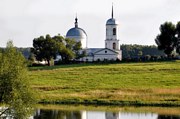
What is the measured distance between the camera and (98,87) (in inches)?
3364

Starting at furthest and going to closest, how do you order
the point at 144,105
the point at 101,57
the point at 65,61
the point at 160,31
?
the point at 101,57
the point at 160,31
the point at 65,61
the point at 144,105

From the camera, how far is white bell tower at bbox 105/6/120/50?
564ft

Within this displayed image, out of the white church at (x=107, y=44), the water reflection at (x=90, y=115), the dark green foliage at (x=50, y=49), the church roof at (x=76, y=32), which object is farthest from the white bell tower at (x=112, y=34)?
the water reflection at (x=90, y=115)

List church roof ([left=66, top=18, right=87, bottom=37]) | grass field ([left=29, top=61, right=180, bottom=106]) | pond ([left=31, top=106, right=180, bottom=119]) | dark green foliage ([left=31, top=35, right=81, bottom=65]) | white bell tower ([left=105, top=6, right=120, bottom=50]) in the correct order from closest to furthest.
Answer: pond ([left=31, top=106, right=180, bottom=119]) < grass field ([left=29, top=61, right=180, bottom=106]) < dark green foliage ([left=31, top=35, right=81, bottom=65]) < white bell tower ([left=105, top=6, right=120, bottom=50]) < church roof ([left=66, top=18, right=87, bottom=37])

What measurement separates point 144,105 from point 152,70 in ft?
129

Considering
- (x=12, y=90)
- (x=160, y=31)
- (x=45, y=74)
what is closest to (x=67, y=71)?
(x=45, y=74)

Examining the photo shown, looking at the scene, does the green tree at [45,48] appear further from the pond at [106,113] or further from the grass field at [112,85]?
the pond at [106,113]

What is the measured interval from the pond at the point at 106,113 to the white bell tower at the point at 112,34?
105 meters

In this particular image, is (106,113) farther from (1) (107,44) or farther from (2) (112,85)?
(1) (107,44)

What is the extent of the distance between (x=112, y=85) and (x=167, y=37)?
66.3 metres

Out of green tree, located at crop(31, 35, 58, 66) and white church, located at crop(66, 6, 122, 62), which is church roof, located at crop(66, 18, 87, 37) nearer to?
white church, located at crop(66, 6, 122, 62)

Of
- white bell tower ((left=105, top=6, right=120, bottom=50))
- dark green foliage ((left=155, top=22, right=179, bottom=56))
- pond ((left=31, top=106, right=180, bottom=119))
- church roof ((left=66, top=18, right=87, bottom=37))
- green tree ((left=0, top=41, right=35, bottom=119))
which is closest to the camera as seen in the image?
green tree ((left=0, top=41, right=35, bottom=119))

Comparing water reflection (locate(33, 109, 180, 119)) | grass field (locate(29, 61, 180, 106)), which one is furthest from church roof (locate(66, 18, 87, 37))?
water reflection (locate(33, 109, 180, 119))

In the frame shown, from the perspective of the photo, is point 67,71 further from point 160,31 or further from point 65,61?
point 160,31
